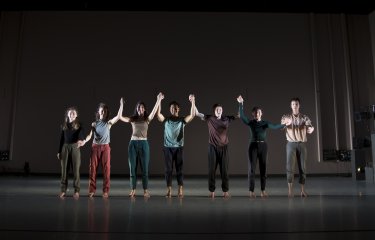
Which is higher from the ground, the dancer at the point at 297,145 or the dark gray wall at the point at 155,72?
the dark gray wall at the point at 155,72

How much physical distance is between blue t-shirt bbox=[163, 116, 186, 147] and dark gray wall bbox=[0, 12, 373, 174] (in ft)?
16.3

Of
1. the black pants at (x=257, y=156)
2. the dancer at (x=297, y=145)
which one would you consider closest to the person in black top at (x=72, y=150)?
the black pants at (x=257, y=156)

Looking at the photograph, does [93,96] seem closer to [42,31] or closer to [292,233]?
[42,31]

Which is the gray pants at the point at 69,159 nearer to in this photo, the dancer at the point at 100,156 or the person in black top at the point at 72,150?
the person in black top at the point at 72,150

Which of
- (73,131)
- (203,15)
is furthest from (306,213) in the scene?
(203,15)

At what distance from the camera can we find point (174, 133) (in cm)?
455

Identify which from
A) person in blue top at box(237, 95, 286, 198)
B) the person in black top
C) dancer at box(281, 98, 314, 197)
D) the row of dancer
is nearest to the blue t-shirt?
Result: the row of dancer

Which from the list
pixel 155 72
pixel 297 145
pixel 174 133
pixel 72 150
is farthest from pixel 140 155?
pixel 155 72

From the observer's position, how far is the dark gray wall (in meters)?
9.62

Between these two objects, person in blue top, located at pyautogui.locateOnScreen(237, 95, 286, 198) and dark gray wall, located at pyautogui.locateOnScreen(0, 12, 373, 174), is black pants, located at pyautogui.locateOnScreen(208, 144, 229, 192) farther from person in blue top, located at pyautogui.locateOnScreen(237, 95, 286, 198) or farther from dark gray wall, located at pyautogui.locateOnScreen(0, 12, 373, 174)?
dark gray wall, located at pyautogui.locateOnScreen(0, 12, 373, 174)

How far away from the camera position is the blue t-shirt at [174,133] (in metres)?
4.54

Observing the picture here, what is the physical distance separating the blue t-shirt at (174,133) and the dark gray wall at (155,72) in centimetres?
496

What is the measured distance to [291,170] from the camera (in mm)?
4754

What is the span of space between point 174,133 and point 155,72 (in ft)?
18.3
